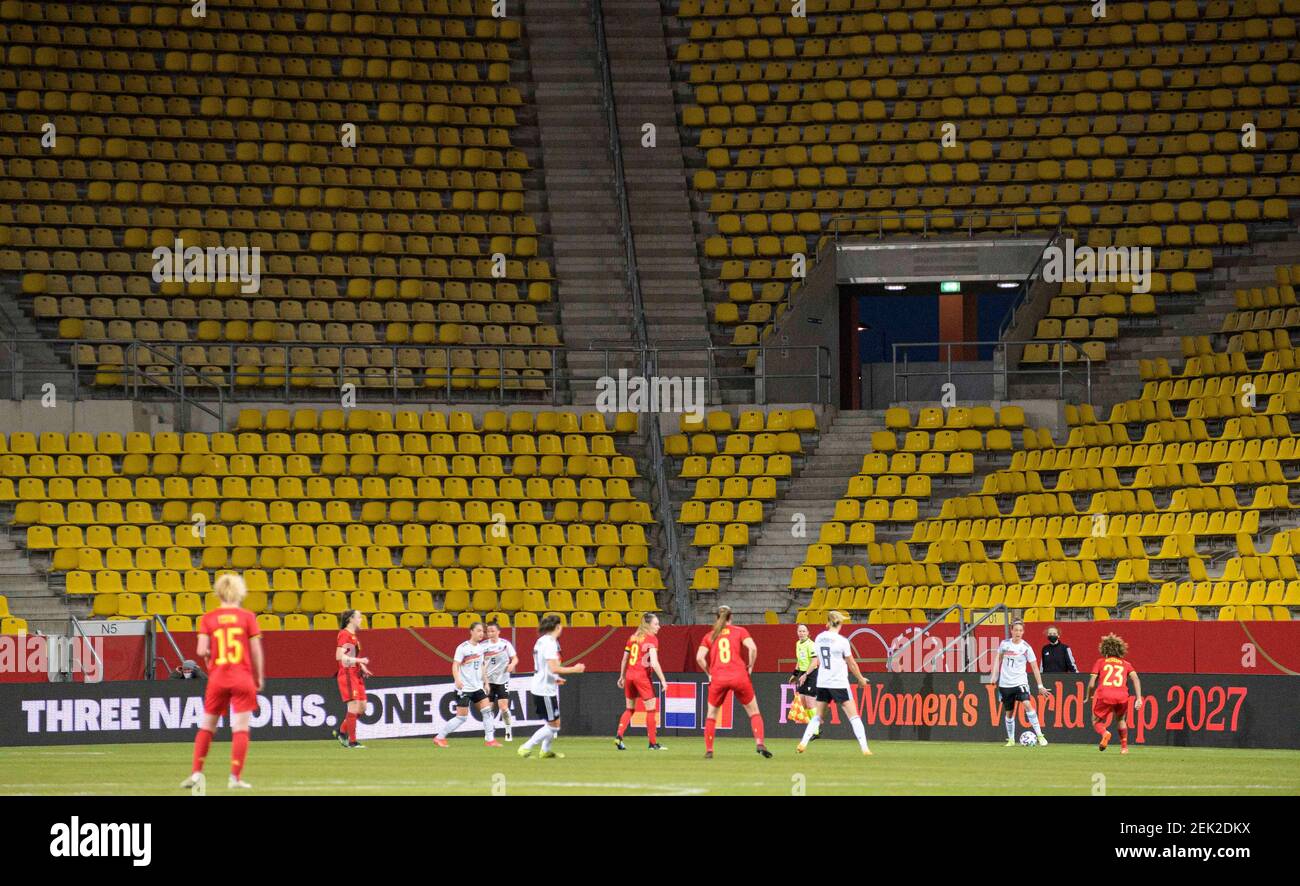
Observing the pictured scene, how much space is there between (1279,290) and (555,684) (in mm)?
18234

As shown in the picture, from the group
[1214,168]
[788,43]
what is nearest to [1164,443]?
[1214,168]

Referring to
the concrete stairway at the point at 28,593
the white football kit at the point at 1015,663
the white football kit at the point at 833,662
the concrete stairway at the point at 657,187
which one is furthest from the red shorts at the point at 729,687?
the concrete stairway at the point at 657,187

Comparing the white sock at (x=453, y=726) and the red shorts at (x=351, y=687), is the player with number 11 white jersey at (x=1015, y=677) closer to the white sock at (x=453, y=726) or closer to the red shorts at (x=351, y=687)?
the white sock at (x=453, y=726)

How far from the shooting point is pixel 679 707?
2972cm

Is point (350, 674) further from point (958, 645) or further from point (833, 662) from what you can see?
point (958, 645)

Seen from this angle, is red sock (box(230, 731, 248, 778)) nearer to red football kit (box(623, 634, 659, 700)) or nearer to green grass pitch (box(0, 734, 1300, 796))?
green grass pitch (box(0, 734, 1300, 796))

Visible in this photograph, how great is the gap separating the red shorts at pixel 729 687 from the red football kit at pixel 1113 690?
4.97 meters

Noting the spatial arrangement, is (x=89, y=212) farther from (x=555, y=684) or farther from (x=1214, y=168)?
(x=1214, y=168)

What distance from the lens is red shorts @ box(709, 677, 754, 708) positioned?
22.3 meters

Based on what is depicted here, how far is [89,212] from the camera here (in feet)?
129

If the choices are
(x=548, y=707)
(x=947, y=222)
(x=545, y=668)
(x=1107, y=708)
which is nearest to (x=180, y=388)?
(x=545, y=668)

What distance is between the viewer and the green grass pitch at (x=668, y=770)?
55.9ft

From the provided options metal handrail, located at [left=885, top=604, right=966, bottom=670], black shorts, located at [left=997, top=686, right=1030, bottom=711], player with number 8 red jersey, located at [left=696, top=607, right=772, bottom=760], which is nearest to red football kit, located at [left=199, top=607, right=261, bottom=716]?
player with number 8 red jersey, located at [left=696, top=607, right=772, bottom=760]

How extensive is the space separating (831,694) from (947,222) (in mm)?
18895
